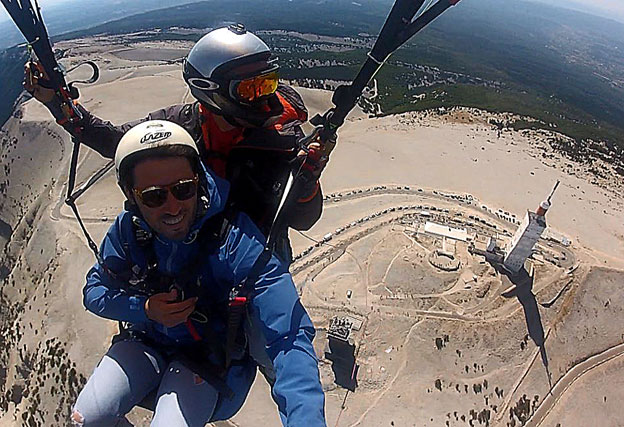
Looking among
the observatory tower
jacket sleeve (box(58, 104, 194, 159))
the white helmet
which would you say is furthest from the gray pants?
the observatory tower

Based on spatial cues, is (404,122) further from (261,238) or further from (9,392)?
(261,238)

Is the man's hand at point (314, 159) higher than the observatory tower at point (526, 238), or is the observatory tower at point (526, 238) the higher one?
the man's hand at point (314, 159)

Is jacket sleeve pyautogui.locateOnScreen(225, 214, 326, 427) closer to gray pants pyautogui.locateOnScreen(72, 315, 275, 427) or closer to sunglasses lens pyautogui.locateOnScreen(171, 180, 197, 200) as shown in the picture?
gray pants pyautogui.locateOnScreen(72, 315, 275, 427)

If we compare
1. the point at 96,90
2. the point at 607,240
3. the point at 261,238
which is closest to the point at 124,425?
the point at 261,238

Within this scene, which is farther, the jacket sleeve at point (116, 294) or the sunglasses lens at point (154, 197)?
the jacket sleeve at point (116, 294)

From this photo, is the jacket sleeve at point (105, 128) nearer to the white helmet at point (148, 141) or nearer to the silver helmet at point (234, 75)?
the silver helmet at point (234, 75)

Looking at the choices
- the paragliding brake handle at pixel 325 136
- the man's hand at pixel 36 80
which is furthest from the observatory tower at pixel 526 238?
the man's hand at pixel 36 80
